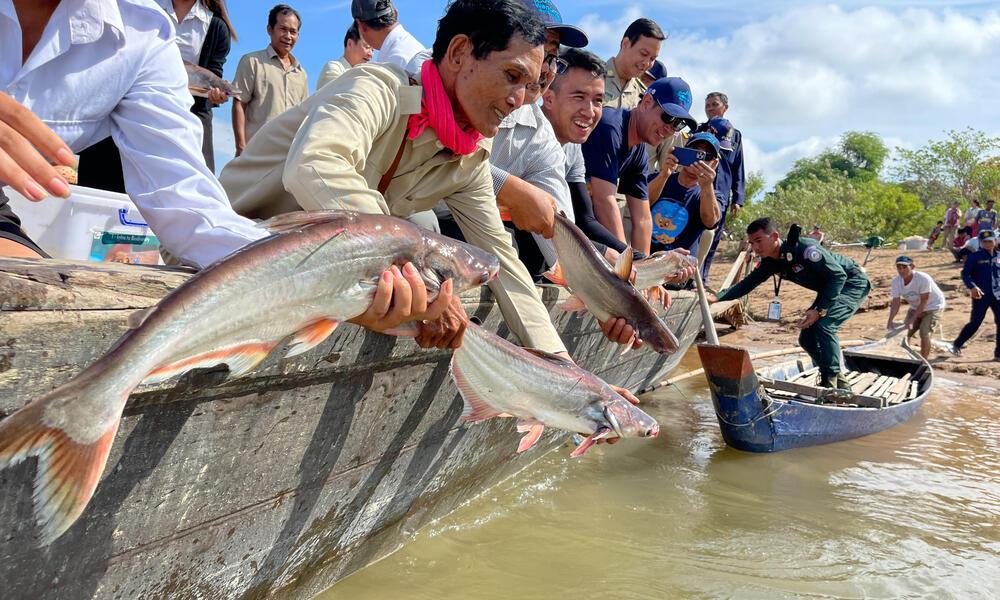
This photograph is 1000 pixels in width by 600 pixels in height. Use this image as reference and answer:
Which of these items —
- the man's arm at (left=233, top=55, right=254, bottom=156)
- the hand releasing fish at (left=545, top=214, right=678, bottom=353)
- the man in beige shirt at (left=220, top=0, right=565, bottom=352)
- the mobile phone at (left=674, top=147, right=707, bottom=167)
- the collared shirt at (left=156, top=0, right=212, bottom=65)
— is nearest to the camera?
the man in beige shirt at (left=220, top=0, right=565, bottom=352)

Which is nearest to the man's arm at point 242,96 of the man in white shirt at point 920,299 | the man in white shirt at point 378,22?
the man in white shirt at point 378,22

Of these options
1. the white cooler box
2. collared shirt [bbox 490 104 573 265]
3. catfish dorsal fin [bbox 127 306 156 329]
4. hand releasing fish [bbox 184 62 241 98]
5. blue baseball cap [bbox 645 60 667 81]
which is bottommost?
the white cooler box

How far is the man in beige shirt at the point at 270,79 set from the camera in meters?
6.75

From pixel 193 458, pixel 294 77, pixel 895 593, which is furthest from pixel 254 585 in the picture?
pixel 294 77

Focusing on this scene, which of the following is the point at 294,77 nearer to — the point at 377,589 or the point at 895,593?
the point at 377,589

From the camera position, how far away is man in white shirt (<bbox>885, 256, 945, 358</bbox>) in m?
15.3

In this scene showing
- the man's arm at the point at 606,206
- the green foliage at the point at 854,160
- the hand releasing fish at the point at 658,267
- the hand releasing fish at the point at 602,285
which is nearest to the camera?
the hand releasing fish at the point at 602,285

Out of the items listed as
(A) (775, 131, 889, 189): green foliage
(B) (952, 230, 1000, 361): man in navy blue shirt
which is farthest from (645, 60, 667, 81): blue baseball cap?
(A) (775, 131, 889, 189): green foliage

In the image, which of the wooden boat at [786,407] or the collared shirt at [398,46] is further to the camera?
the wooden boat at [786,407]

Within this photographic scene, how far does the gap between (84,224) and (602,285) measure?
243cm

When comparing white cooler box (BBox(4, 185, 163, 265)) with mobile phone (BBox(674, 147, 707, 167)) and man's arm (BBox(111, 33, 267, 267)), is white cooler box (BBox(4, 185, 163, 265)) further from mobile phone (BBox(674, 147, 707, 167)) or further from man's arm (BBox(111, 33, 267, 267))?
mobile phone (BBox(674, 147, 707, 167))

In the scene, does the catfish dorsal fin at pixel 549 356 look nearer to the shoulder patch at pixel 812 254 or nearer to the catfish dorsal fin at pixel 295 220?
the catfish dorsal fin at pixel 295 220

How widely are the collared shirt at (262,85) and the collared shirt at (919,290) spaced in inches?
537

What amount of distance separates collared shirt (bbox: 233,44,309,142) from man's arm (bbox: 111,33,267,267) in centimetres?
473
